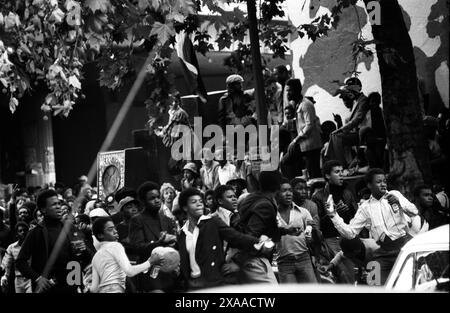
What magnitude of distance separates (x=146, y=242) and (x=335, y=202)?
2.24 m

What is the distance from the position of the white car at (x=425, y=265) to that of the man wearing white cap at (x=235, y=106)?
7908 mm

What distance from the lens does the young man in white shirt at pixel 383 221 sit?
8828 mm

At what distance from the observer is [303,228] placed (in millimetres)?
9617

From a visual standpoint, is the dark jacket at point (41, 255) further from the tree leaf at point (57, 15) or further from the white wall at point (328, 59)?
the white wall at point (328, 59)

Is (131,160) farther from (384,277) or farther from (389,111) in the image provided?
(384,277)

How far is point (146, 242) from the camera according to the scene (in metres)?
8.97

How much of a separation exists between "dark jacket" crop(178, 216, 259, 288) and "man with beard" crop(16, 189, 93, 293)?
1.09 m

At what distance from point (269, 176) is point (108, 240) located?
1.71 meters

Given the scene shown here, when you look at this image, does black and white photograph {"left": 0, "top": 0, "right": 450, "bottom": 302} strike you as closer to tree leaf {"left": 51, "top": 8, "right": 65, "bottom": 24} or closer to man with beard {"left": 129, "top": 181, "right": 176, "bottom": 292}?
man with beard {"left": 129, "top": 181, "right": 176, "bottom": 292}

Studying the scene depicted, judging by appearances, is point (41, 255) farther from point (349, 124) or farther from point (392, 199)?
point (349, 124)

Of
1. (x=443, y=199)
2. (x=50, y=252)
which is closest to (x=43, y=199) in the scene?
(x=50, y=252)

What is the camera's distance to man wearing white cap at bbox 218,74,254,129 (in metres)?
13.4

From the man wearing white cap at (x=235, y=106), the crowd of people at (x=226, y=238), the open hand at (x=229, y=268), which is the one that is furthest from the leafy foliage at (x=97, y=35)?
the open hand at (x=229, y=268)
